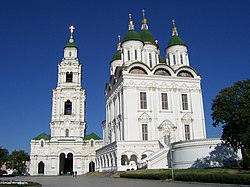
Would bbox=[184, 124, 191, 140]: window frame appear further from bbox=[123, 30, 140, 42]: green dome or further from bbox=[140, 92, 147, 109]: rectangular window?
bbox=[123, 30, 140, 42]: green dome

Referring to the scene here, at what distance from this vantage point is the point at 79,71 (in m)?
61.5

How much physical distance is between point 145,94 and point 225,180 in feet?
86.2

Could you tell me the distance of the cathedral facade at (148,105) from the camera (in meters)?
37.2

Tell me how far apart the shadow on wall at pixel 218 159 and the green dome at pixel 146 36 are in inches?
972

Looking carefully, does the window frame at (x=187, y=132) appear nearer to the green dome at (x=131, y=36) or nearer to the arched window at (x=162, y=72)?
the arched window at (x=162, y=72)

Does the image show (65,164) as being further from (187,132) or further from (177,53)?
(177,53)

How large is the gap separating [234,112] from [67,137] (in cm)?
3870

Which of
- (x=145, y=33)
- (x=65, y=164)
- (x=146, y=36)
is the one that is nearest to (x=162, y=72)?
(x=146, y=36)

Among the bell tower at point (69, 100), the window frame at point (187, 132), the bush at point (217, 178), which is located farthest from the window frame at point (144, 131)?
the bell tower at point (69, 100)

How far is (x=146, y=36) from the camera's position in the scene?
49500 millimetres

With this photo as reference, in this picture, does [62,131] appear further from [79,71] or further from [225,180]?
[225,180]

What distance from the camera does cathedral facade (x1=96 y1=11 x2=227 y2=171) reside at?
37219mm

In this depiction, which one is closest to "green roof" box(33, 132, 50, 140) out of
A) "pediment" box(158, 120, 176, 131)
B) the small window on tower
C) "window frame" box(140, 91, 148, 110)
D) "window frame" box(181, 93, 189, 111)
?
the small window on tower

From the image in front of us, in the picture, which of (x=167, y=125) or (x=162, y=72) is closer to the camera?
(x=167, y=125)
